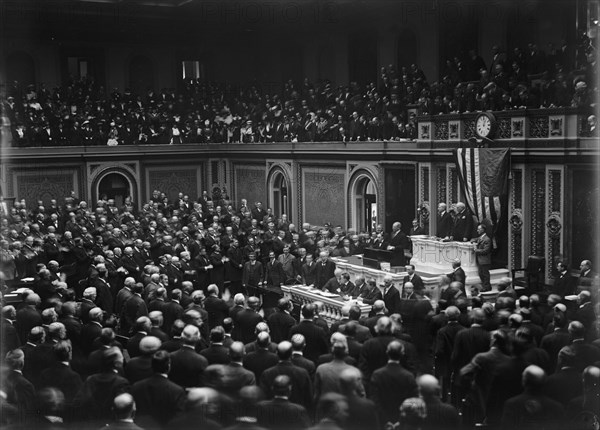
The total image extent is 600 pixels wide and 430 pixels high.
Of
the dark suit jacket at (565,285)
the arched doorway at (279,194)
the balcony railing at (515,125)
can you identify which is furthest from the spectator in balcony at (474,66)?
the dark suit jacket at (565,285)

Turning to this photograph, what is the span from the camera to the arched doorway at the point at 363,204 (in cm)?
2600

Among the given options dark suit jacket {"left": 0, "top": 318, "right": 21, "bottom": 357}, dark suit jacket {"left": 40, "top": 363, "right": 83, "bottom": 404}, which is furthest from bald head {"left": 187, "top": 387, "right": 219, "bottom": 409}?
dark suit jacket {"left": 0, "top": 318, "right": 21, "bottom": 357}

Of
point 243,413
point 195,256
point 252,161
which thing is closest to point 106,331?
point 243,413

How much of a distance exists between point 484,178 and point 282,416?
13707 mm

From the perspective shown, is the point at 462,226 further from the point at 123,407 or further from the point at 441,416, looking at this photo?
the point at 123,407

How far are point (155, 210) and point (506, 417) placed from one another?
22516mm

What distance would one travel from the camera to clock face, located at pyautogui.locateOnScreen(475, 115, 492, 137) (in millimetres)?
19766

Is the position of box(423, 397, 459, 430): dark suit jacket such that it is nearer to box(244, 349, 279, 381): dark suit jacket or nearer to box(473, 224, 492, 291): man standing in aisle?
box(244, 349, 279, 381): dark suit jacket

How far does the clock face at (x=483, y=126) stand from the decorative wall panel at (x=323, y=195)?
7287 millimetres

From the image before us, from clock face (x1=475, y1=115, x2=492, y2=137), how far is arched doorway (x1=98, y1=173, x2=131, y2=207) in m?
17.7

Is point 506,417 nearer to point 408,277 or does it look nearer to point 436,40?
point 408,277

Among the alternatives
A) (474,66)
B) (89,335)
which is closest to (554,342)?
(89,335)

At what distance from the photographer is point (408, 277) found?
51.3 feet

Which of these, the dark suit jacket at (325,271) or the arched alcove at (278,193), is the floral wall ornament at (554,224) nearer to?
the dark suit jacket at (325,271)
